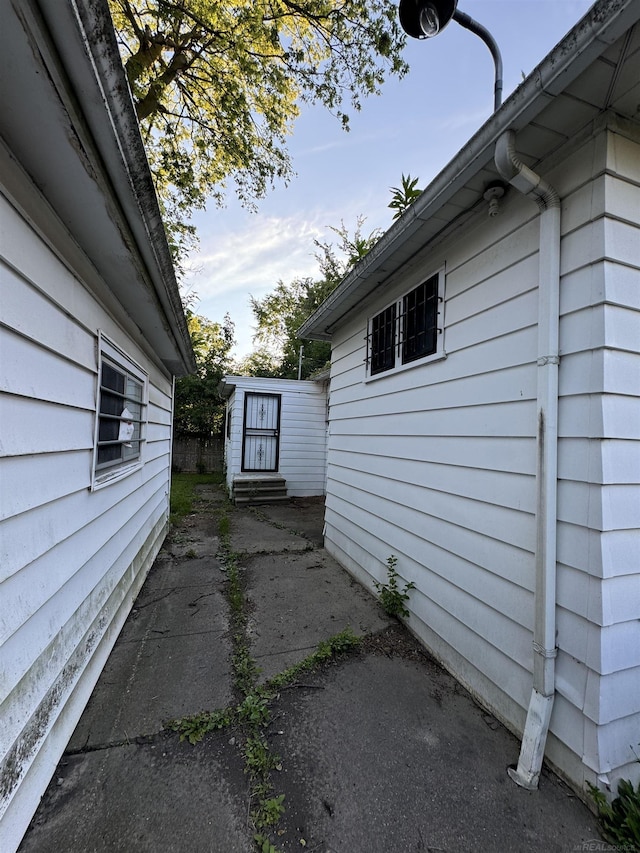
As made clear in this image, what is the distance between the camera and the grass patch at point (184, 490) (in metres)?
6.71

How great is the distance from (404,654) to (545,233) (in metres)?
2.70

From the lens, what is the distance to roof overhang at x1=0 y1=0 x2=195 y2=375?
0.86m

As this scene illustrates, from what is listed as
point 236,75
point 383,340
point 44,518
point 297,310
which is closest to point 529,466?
point 383,340

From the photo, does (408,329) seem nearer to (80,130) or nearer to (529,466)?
(529,466)

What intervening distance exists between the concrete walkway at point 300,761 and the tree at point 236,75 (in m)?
6.35

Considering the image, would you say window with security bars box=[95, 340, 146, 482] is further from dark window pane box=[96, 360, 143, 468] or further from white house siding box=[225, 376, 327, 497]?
white house siding box=[225, 376, 327, 497]

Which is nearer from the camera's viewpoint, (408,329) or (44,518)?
(44,518)

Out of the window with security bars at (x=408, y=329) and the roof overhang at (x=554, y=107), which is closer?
the roof overhang at (x=554, y=107)

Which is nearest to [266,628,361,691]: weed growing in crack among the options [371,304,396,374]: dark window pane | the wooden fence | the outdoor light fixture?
[371,304,396,374]: dark window pane

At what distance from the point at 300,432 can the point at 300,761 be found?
7.36 meters

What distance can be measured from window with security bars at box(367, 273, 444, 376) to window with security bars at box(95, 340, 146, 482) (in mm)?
2248

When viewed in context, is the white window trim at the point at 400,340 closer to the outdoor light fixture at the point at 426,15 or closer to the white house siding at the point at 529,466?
the white house siding at the point at 529,466

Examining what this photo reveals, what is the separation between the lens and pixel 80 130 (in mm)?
1135

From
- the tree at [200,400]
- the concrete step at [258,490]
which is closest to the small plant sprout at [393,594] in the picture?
the concrete step at [258,490]
